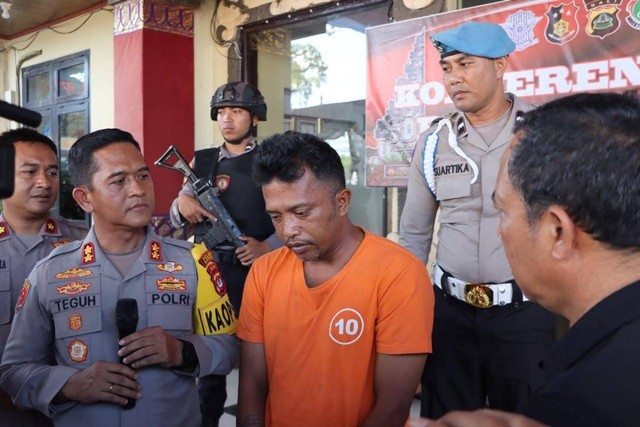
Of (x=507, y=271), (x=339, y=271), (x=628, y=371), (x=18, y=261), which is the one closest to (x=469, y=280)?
(x=507, y=271)

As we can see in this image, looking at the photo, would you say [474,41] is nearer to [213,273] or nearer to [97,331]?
[213,273]

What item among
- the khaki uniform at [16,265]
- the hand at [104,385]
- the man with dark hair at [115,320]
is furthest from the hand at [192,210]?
the hand at [104,385]

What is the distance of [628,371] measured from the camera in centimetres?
78

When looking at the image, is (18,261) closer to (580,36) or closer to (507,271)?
(507,271)

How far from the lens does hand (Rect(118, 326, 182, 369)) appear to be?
1540 millimetres

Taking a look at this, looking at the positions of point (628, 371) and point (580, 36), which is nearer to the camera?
point (628, 371)

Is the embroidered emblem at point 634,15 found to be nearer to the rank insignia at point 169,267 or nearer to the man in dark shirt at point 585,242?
the man in dark shirt at point 585,242

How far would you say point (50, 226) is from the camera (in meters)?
2.41

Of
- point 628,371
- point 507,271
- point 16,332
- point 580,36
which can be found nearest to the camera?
point 628,371

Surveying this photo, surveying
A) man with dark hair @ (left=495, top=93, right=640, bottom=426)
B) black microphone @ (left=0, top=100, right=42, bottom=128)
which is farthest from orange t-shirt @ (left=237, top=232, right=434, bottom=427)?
black microphone @ (left=0, top=100, right=42, bottom=128)

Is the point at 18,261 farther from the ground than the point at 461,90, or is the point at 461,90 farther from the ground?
the point at 461,90

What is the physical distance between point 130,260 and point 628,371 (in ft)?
4.76

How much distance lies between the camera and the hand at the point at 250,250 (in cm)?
303

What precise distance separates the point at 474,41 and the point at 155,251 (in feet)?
4.55
